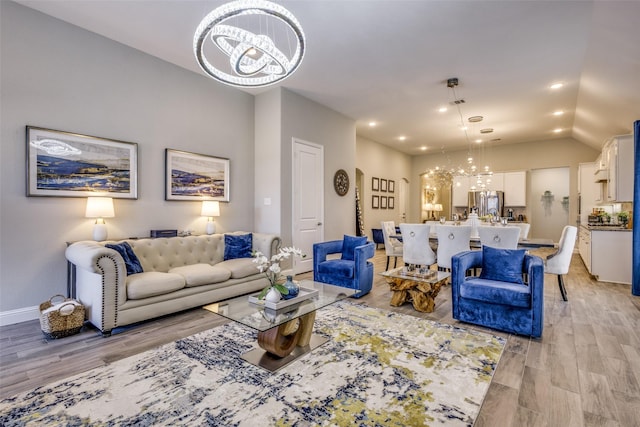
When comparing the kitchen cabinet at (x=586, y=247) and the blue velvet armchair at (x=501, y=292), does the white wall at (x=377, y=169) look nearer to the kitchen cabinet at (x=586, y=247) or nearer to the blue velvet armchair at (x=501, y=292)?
the kitchen cabinet at (x=586, y=247)

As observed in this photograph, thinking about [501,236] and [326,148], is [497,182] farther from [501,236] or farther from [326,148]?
[501,236]

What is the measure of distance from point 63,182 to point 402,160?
9580 mm

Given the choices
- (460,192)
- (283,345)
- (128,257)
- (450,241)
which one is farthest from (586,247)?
(128,257)

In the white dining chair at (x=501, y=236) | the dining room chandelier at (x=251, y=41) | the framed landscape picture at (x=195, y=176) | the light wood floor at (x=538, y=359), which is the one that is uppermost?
the dining room chandelier at (x=251, y=41)

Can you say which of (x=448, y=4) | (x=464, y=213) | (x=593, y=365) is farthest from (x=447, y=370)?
(x=464, y=213)

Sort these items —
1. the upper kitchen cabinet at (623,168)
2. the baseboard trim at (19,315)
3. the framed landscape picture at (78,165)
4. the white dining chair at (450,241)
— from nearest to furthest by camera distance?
the baseboard trim at (19,315), the framed landscape picture at (78,165), the white dining chair at (450,241), the upper kitchen cabinet at (623,168)

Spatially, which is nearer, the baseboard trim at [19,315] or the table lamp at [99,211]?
the baseboard trim at [19,315]

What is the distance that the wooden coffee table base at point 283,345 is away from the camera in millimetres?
2377

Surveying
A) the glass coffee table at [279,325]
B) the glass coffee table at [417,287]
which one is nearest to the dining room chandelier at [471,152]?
the glass coffee table at [417,287]

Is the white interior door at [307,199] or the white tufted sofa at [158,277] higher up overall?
the white interior door at [307,199]

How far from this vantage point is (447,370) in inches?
89.8

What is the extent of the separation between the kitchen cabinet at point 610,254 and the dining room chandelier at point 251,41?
5.75 m

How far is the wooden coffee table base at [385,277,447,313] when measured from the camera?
3.60 metres

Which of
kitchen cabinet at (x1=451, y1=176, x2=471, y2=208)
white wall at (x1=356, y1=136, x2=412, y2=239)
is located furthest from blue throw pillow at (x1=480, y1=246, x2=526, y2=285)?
kitchen cabinet at (x1=451, y1=176, x2=471, y2=208)
